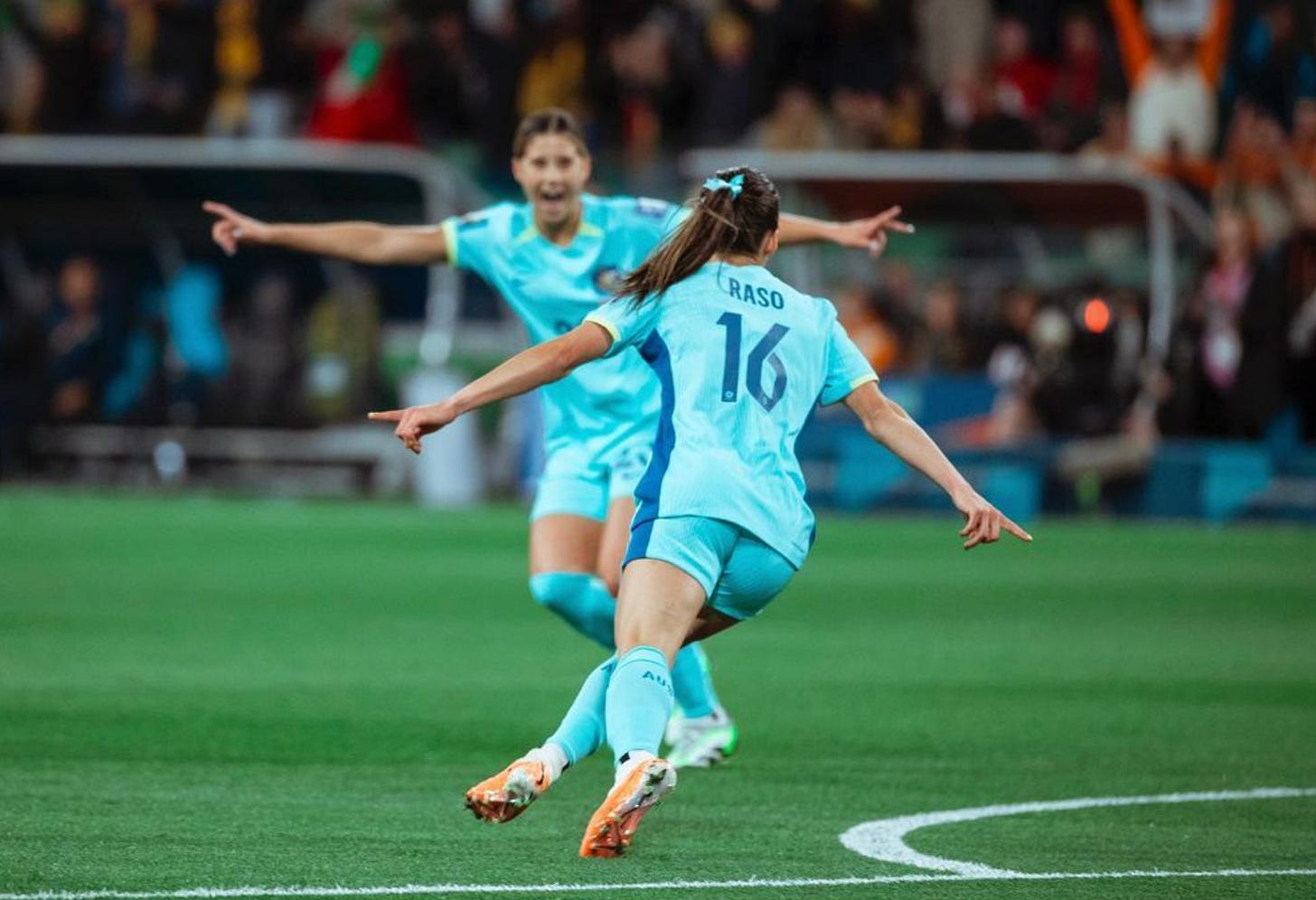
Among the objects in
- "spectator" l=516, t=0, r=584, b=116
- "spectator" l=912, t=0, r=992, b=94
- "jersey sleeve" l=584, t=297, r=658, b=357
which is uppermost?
"spectator" l=912, t=0, r=992, b=94

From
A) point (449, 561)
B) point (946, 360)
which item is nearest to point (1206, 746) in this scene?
point (449, 561)

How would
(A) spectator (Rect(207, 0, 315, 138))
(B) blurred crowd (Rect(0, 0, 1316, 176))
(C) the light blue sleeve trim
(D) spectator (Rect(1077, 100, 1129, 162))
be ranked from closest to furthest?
(C) the light blue sleeve trim < (D) spectator (Rect(1077, 100, 1129, 162)) < (B) blurred crowd (Rect(0, 0, 1316, 176)) < (A) spectator (Rect(207, 0, 315, 138))

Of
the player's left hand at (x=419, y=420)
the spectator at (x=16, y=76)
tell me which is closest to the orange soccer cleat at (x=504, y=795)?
the player's left hand at (x=419, y=420)

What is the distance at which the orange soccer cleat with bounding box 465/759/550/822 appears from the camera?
6.26 m

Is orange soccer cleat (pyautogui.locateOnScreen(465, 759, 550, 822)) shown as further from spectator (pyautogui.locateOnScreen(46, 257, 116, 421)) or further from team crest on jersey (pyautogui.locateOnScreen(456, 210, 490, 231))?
spectator (pyautogui.locateOnScreen(46, 257, 116, 421))

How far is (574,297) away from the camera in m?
9.05

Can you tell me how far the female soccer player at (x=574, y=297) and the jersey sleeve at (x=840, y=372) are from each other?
1825 millimetres

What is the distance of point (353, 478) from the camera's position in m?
24.8

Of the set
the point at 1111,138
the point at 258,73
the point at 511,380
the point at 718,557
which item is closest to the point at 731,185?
the point at 511,380

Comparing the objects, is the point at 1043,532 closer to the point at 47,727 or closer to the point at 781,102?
the point at 781,102

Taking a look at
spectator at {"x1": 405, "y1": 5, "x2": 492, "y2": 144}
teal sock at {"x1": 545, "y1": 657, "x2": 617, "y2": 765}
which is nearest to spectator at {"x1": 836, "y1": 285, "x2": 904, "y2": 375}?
spectator at {"x1": 405, "y1": 5, "x2": 492, "y2": 144}

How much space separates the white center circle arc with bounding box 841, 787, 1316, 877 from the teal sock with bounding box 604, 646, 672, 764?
2.34 ft

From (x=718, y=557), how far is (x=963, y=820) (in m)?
1.31

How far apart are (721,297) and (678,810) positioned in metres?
1.71
